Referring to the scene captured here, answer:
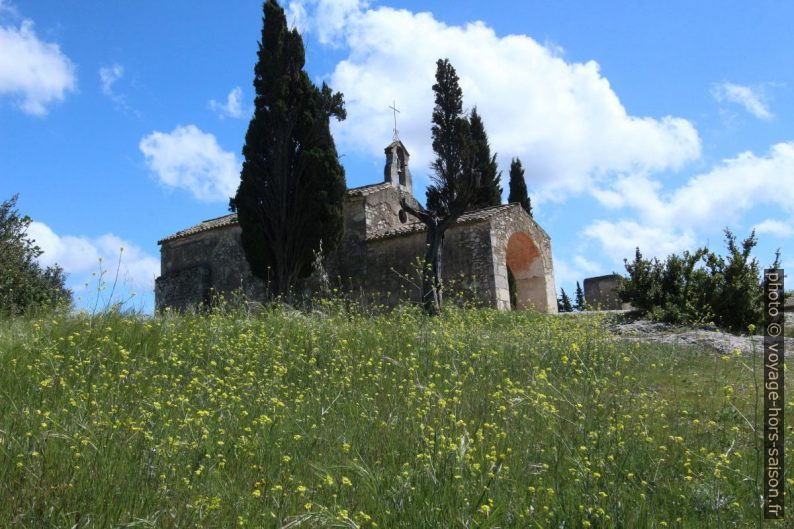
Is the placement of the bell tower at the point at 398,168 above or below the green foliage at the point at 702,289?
above

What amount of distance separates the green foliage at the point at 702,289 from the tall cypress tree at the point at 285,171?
25.9 ft

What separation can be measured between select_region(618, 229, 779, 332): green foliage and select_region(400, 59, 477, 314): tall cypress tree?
4.39 meters

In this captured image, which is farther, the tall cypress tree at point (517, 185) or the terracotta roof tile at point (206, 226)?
the tall cypress tree at point (517, 185)

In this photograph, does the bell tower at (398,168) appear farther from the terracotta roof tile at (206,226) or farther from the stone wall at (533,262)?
the terracotta roof tile at (206,226)

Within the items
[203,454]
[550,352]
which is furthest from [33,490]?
[550,352]

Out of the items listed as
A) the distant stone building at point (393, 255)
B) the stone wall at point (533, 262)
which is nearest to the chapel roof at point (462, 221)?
the distant stone building at point (393, 255)

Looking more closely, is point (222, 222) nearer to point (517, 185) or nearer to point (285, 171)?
point (285, 171)

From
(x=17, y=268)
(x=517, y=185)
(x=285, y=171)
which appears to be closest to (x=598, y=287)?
(x=517, y=185)

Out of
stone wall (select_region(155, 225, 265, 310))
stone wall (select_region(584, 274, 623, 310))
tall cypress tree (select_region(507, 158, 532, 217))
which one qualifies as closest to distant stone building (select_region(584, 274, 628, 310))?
stone wall (select_region(584, 274, 623, 310))

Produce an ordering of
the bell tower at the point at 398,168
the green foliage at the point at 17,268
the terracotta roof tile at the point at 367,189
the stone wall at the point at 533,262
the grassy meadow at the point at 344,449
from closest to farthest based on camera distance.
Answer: the grassy meadow at the point at 344,449, the green foliage at the point at 17,268, the stone wall at the point at 533,262, the terracotta roof tile at the point at 367,189, the bell tower at the point at 398,168

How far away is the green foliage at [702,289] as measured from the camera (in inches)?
530

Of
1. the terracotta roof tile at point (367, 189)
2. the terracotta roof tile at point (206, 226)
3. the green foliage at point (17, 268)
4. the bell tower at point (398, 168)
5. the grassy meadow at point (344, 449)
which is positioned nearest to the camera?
the grassy meadow at point (344, 449)

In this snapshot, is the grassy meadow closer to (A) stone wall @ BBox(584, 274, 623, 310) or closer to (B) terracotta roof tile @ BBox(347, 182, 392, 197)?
(B) terracotta roof tile @ BBox(347, 182, 392, 197)

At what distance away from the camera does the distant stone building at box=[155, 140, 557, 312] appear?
54.8 ft
